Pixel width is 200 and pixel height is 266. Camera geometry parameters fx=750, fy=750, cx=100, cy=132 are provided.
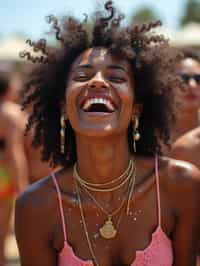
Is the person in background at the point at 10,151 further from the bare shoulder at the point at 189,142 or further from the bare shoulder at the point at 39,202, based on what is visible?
the bare shoulder at the point at 39,202

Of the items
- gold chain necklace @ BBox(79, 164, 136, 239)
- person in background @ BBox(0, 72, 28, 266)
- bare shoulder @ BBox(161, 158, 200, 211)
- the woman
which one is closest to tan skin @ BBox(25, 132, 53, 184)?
person in background @ BBox(0, 72, 28, 266)

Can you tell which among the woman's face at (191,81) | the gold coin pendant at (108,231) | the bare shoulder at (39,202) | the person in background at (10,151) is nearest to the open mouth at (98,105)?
the bare shoulder at (39,202)

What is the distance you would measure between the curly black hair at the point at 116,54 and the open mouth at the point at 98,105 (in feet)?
0.84

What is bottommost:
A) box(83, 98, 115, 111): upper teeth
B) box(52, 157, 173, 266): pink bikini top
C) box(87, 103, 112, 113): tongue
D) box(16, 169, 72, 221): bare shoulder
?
box(52, 157, 173, 266): pink bikini top

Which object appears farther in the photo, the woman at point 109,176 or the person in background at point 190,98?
the person in background at point 190,98

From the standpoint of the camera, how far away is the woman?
3223 mm

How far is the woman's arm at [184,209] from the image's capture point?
129 inches

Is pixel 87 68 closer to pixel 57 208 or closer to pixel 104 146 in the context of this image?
pixel 104 146

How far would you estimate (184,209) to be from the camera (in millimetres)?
3279

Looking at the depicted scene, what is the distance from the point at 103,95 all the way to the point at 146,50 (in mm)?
355

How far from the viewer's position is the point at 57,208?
10.9ft

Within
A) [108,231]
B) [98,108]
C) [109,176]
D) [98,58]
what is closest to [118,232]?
[108,231]

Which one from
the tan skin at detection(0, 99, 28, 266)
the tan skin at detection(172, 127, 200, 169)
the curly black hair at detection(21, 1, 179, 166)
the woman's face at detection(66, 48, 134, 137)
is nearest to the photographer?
the woman's face at detection(66, 48, 134, 137)

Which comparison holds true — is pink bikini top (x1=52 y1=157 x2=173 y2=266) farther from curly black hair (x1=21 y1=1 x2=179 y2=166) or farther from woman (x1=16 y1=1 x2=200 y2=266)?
curly black hair (x1=21 y1=1 x2=179 y2=166)
